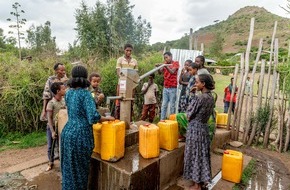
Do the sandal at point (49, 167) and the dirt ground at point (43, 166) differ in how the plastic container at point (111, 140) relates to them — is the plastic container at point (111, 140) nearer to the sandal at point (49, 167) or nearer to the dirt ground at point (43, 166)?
the dirt ground at point (43, 166)

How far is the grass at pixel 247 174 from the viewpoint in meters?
3.69

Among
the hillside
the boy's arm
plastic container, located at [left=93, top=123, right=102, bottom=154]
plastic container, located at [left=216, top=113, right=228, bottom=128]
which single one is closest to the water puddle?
plastic container, located at [left=216, top=113, right=228, bottom=128]

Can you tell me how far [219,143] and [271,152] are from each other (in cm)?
137

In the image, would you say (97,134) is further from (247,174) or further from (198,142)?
(247,174)

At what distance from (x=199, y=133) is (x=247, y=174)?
5.56ft

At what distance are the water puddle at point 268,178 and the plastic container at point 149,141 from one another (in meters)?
1.83

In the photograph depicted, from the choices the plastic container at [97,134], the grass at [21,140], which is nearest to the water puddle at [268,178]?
the plastic container at [97,134]

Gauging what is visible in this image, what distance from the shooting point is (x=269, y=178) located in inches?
163

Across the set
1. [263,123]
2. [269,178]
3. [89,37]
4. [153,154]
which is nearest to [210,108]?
[153,154]

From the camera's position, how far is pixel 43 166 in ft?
13.1

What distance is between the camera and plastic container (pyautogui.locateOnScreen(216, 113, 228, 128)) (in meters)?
5.59

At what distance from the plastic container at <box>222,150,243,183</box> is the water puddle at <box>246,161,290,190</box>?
10.7 inches

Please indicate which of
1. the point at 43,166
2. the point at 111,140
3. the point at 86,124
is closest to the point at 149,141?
the point at 111,140

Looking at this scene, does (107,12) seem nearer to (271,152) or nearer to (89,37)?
(89,37)
